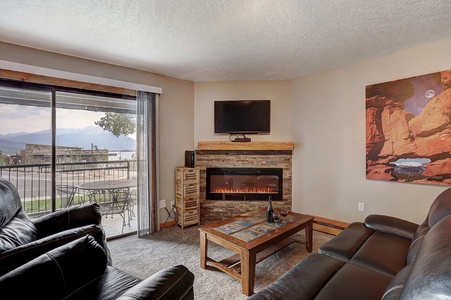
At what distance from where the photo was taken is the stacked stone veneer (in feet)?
12.7

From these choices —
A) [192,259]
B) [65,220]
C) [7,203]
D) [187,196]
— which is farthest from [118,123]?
[192,259]

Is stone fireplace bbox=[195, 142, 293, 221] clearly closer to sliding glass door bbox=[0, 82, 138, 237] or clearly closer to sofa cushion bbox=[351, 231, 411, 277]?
sliding glass door bbox=[0, 82, 138, 237]

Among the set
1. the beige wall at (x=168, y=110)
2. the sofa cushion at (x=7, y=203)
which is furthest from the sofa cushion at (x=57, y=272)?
the beige wall at (x=168, y=110)

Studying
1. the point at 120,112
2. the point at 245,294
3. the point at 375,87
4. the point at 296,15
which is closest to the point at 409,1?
the point at 296,15

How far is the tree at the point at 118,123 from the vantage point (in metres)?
3.16

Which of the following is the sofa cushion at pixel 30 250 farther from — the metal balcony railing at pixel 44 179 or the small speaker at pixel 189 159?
the small speaker at pixel 189 159

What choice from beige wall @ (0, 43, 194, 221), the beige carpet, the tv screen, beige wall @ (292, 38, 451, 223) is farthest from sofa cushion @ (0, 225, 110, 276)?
beige wall @ (292, 38, 451, 223)

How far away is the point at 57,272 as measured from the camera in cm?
118

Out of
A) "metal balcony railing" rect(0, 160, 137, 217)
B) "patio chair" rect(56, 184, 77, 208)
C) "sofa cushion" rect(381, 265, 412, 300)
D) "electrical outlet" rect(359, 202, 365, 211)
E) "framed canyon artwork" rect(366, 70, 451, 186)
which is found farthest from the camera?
"electrical outlet" rect(359, 202, 365, 211)

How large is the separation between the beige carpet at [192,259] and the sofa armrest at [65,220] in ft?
2.39

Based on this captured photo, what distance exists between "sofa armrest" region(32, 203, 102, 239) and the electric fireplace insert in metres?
2.12

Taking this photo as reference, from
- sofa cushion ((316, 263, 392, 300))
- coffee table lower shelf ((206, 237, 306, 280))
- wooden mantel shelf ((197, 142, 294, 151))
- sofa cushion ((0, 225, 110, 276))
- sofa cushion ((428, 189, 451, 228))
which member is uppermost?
wooden mantel shelf ((197, 142, 294, 151))

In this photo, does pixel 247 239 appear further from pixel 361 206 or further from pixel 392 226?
pixel 361 206

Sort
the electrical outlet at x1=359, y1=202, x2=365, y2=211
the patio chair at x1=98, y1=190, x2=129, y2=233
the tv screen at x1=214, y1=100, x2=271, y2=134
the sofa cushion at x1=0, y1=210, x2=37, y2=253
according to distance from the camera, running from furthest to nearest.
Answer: the tv screen at x1=214, y1=100, x2=271, y2=134, the patio chair at x1=98, y1=190, x2=129, y2=233, the electrical outlet at x1=359, y1=202, x2=365, y2=211, the sofa cushion at x1=0, y1=210, x2=37, y2=253
